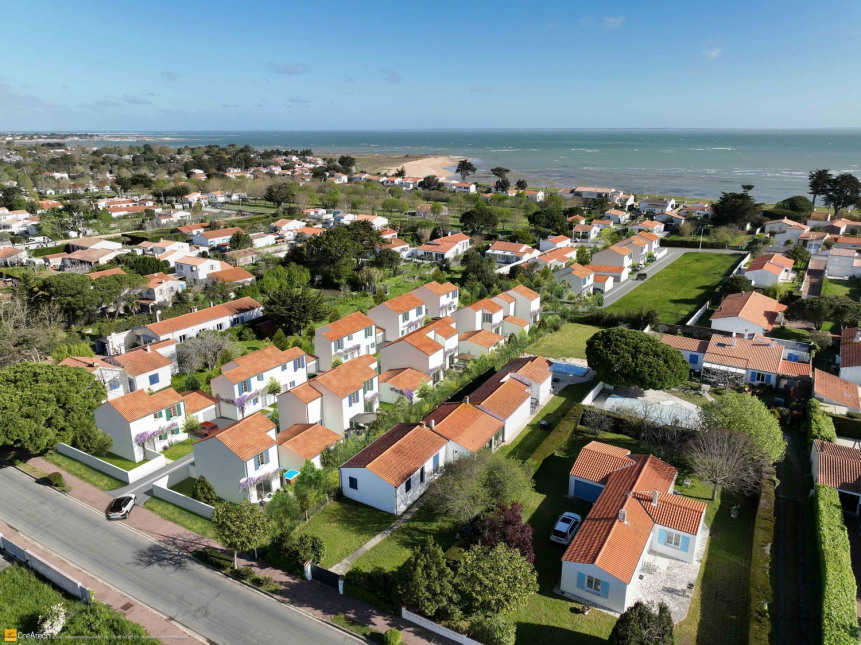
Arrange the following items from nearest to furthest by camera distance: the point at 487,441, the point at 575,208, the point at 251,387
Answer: the point at 487,441, the point at 251,387, the point at 575,208

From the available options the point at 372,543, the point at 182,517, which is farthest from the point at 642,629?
the point at 182,517

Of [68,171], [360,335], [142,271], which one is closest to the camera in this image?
[360,335]

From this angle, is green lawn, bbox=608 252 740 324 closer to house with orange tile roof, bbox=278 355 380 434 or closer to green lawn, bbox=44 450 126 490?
house with orange tile roof, bbox=278 355 380 434

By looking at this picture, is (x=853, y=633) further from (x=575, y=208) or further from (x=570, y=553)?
(x=575, y=208)

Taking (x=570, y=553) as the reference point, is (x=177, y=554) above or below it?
below

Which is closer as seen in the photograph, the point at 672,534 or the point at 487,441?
the point at 672,534

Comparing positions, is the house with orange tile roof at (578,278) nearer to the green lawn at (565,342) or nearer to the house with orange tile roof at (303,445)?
the green lawn at (565,342)

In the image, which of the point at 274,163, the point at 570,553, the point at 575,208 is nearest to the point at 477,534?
the point at 570,553

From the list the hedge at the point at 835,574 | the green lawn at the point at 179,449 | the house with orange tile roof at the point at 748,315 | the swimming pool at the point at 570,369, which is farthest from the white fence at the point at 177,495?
the house with orange tile roof at the point at 748,315
